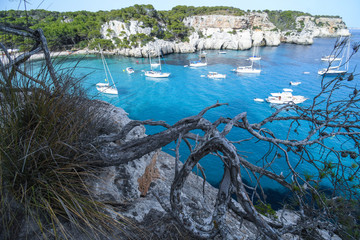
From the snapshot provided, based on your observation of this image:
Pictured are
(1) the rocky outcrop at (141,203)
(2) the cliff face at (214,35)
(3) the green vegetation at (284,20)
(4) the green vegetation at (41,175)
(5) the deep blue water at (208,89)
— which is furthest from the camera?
(3) the green vegetation at (284,20)

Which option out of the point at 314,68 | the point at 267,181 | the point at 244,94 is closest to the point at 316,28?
the point at 314,68

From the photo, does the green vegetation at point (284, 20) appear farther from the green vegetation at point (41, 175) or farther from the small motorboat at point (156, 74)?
the green vegetation at point (41, 175)

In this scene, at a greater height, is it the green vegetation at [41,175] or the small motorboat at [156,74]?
the green vegetation at [41,175]

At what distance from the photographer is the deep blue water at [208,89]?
1505 centimetres

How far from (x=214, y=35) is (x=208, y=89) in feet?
103

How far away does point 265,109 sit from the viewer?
16672 mm

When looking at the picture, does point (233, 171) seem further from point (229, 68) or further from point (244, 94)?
point (229, 68)

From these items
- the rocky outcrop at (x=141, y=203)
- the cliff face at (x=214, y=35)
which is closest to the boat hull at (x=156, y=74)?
the cliff face at (x=214, y=35)

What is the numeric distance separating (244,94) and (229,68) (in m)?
11.0

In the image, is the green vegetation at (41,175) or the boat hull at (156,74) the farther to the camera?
the boat hull at (156,74)

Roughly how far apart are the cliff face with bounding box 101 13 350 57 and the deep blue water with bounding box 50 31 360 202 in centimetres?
714

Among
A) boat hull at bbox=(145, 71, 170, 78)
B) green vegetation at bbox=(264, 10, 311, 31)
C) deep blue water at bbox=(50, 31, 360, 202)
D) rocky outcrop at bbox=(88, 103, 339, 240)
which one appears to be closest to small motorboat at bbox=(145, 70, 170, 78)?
boat hull at bbox=(145, 71, 170, 78)

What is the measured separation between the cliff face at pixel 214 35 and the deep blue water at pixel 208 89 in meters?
7.14

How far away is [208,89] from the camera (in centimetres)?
2164
